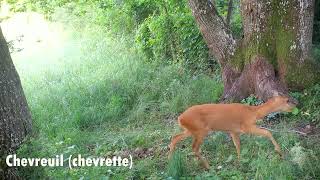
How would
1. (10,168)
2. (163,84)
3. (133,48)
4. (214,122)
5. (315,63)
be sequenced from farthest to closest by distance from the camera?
(133,48) → (163,84) → (315,63) → (214,122) → (10,168)

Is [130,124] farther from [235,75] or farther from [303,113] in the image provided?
[303,113]

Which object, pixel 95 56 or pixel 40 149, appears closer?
pixel 40 149

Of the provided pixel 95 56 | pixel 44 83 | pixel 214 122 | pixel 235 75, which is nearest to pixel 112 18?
pixel 95 56

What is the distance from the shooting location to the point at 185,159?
621 centimetres

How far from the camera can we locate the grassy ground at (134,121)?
567cm

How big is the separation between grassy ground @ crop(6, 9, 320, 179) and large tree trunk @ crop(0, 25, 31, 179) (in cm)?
15

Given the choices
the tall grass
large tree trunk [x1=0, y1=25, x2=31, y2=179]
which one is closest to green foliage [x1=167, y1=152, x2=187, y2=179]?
the tall grass

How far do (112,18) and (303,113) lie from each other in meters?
8.35

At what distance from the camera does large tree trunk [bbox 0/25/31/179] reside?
17.6 feet

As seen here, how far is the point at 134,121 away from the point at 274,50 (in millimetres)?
2575

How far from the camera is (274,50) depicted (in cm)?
831

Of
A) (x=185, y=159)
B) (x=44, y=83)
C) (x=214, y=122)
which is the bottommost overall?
(x=44, y=83)

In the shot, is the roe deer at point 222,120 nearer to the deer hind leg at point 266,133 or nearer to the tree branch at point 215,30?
the deer hind leg at point 266,133

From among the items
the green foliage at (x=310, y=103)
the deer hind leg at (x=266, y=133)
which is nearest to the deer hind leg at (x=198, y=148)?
the deer hind leg at (x=266, y=133)
